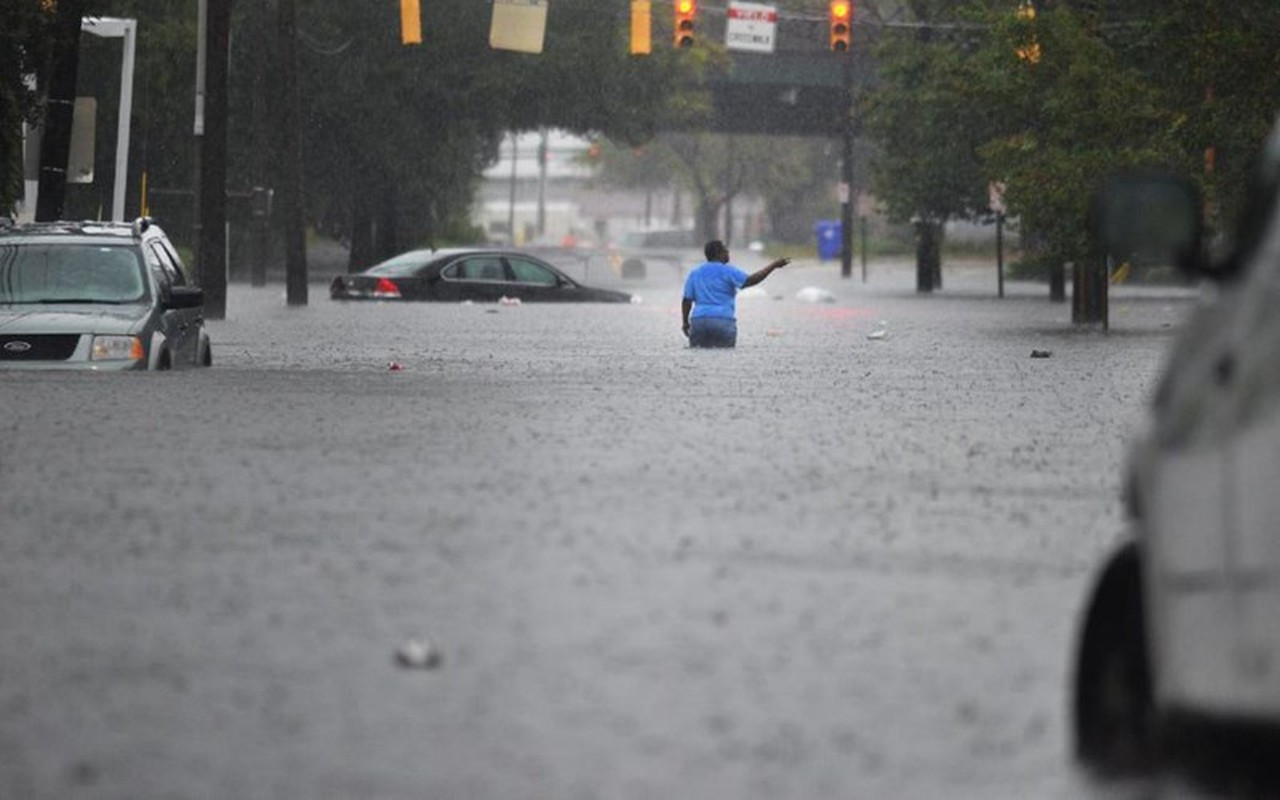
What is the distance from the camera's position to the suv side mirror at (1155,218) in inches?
273

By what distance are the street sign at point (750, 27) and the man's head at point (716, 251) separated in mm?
23888

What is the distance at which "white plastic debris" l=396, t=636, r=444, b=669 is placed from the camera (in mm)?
8695

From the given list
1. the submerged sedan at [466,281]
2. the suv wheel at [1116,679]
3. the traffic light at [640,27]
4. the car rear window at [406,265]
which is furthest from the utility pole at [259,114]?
the suv wheel at [1116,679]

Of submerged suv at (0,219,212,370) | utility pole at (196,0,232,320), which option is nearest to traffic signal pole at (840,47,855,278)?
utility pole at (196,0,232,320)

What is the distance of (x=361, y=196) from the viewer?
69.6m

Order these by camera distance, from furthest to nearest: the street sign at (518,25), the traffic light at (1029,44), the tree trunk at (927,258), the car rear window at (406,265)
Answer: the tree trunk at (927,258) < the car rear window at (406,265) < the street sign at (518,25) < the traffic light at (1029,44)

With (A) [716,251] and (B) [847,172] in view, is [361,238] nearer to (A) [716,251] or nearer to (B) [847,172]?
(B) [847,172]

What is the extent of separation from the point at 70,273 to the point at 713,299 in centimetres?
930

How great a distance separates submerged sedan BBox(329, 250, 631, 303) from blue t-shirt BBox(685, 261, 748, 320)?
60.3ft

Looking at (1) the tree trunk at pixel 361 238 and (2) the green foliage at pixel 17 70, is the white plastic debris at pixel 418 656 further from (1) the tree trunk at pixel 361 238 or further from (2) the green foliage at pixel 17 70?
(1) the tree trunk at pixel 361 238

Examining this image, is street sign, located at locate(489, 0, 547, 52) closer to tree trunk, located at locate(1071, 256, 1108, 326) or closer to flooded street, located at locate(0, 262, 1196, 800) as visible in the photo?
tree trunk, located at locate(1071, 256, 1108, 326)

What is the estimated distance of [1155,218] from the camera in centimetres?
693

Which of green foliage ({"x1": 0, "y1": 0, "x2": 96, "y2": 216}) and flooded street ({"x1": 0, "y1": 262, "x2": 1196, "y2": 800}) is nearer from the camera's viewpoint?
flooded street ({"x1": 0, "y1": 262, "x2": 1196, "y2": 800})

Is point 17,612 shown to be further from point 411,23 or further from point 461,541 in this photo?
point 411,23
